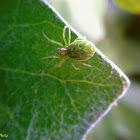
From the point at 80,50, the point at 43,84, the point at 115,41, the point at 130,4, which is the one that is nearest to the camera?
the point at 43,84

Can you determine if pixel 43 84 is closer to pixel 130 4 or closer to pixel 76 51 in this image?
pixel 76 51

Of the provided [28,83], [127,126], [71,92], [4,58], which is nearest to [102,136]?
[127,126]

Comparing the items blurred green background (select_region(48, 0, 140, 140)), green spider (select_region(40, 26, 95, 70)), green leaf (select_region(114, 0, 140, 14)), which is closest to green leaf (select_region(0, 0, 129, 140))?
Result: green spider (select_region(40, 26, 95, 70))

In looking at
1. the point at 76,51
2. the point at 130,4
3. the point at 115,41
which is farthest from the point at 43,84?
the point at 115,41

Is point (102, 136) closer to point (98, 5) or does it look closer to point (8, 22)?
point (98, 5)

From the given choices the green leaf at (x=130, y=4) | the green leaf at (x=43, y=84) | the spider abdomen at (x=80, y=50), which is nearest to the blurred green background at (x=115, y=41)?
the green leaf at (x=130, y=4)
